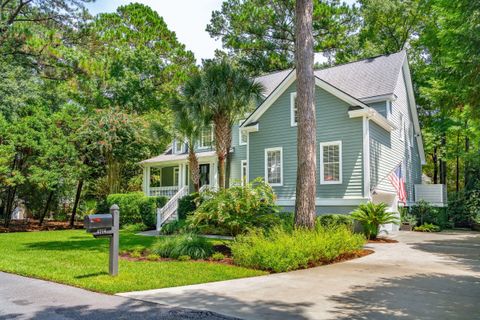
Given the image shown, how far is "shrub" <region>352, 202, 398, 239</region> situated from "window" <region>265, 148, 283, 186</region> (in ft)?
14.9

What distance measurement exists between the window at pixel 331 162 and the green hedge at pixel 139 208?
29.6 feet

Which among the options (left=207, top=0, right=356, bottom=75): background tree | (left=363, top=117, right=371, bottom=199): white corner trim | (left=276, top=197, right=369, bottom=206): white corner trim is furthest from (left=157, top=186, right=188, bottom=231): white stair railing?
(left=207, top=0, right=356, bottom=75): background tree

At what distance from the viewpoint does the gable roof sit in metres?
18.4

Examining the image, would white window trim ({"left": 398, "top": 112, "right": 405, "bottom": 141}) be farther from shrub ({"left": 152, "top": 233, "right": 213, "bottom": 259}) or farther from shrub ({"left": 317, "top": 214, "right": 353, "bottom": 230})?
shrub ({"left": 152, "top": 233, "right": 213, "bottom": 259})

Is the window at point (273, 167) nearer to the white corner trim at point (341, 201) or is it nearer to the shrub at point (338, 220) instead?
the white corner trim at point (341, 201)

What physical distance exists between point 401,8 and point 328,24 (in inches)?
222

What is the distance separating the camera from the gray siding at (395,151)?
55.5ft

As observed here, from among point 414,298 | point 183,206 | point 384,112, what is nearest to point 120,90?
point 183,206

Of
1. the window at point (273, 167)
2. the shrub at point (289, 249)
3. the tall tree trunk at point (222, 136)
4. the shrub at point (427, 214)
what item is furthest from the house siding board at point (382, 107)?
the shrub at point (289, 249)

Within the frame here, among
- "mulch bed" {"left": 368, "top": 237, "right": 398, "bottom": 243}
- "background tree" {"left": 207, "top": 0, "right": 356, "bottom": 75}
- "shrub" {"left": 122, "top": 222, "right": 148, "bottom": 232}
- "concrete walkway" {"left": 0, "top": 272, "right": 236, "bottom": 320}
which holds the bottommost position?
"shrub" {"left": 122, "top": 222, "right": 148, "bottom": 232}

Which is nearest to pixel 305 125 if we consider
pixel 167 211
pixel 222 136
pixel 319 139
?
pixel 222 136

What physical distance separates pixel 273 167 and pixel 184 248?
29.2 ft

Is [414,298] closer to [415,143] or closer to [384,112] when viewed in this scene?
[384,112]

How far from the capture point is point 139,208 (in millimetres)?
21156
